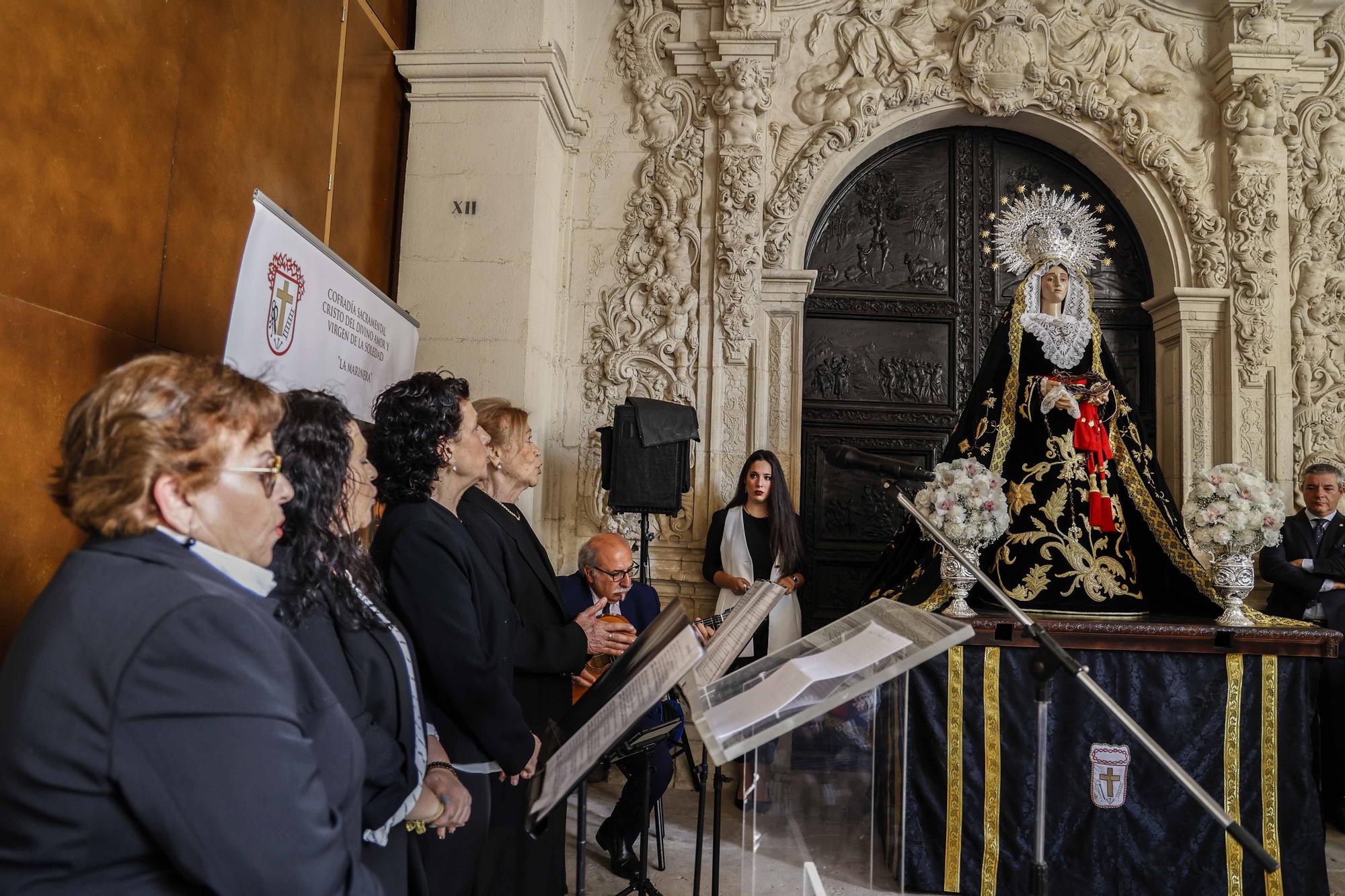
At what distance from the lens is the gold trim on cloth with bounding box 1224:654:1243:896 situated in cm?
334

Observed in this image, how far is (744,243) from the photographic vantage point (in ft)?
18.2

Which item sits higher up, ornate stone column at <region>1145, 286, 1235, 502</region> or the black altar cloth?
ornate stone column at <region>1145, 286, 1235, 502</region>

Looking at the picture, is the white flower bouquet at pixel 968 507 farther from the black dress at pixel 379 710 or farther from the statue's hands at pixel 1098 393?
the black dress at pixel 379 710

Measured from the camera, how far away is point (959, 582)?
3580 mm

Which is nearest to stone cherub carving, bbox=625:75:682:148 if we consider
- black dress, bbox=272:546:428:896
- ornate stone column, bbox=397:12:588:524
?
ornate stone column, bbox=397:12:588:524

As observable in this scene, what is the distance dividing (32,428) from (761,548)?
3.50 metres

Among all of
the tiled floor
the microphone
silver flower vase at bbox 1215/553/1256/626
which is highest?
the microphone

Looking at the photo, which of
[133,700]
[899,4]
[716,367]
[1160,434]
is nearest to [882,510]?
[716,367]

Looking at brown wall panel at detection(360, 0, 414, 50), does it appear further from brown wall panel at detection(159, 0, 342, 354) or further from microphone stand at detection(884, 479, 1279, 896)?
microphone stand at detection(884, 479, 1279, 896)

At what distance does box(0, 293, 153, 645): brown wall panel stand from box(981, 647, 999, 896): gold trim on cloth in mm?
3229

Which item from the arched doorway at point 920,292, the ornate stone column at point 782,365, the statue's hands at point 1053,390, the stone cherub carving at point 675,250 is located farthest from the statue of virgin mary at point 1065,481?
the stone cherub carving at point 675,250

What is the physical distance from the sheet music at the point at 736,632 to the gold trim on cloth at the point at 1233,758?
2.17 metres

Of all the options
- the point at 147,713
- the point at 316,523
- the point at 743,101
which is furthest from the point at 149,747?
the point at 743,101

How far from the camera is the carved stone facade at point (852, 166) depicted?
5551 mm
